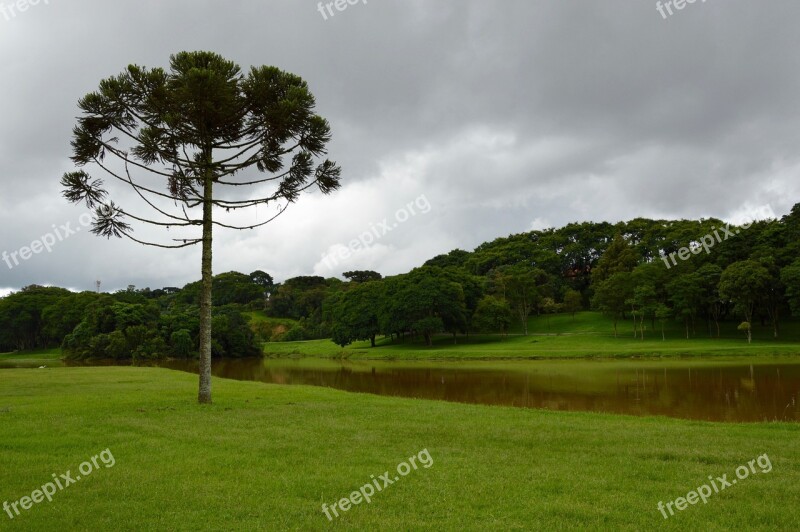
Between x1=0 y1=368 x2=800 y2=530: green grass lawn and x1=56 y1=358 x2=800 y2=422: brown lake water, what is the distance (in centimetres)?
513

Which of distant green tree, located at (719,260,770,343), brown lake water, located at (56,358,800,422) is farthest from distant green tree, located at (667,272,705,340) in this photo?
brown lake water, located at (56,358,800,422)

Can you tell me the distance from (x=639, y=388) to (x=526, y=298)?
55715 millimetres

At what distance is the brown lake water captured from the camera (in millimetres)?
19016

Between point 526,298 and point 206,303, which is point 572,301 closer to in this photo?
point 526,298

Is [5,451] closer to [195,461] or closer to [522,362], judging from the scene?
[195,461]

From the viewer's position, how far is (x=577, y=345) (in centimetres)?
5731

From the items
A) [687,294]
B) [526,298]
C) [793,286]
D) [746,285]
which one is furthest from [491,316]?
[793,286]

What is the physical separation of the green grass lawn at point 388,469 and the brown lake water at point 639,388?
5127 millimetres

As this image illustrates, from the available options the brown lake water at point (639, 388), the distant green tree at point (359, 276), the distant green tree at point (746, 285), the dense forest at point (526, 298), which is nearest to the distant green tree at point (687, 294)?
the dense forest at point (526, 298)

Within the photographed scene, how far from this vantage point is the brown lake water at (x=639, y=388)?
19016mm

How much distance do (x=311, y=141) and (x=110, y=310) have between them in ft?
219

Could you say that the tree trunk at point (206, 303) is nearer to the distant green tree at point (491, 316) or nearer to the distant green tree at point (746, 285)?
the distant green tree at point (491, 316)

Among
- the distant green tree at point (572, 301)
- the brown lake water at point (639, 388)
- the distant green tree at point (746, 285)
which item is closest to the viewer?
the brown lake water at point (639, 388)

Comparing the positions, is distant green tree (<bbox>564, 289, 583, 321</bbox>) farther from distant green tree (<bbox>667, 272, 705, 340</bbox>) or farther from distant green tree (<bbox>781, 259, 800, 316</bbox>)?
distant green tree (<bbox>781, 259, 800, 316</bbox>)
